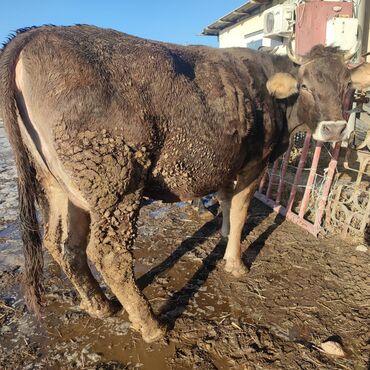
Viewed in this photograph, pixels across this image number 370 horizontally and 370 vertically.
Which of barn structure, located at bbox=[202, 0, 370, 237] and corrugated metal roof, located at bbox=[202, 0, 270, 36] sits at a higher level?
corrugated metal roof, located at bbox=[202, 0, 270, 36]

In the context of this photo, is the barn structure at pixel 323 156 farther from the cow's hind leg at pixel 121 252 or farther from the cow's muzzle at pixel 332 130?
the cow's hind leg at pixel 121 252

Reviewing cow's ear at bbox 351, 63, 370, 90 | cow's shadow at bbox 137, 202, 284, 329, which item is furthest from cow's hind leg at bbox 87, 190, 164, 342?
cow's ear at bbox 351, 63, 370, 90

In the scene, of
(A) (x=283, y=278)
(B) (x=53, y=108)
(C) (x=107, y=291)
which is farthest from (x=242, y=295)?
(B) (x=53, y=108)

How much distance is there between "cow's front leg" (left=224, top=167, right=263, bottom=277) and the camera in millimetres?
4156

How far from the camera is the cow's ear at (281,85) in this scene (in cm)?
378

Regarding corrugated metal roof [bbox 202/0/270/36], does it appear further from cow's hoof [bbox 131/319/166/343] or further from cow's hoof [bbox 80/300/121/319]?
cow's hoof [bbox 131/319/166/343]

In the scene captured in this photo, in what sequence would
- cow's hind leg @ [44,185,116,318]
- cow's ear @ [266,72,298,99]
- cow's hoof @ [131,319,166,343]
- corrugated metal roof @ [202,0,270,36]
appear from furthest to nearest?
corrugated metal roof @ [202,0,270,36] → cow's ear @ [266,72,298,99] → cow's hind leg @ [44,185,116,318] → cow's hoof @ [131,319,166,343]

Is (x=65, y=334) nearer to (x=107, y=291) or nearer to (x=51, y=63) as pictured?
(x=107, y=291)

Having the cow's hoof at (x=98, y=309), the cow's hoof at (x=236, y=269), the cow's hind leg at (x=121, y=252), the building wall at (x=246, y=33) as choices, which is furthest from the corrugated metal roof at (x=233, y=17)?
the cow's hoof at (x=98, y=309)

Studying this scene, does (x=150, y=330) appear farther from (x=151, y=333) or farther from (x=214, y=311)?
(x=214, y=311)

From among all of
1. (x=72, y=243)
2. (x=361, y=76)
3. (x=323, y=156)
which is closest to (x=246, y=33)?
(x=323, y=156)

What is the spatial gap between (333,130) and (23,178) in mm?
3150

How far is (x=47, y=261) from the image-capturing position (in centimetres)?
447

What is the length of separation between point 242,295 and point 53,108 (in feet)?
9.06
